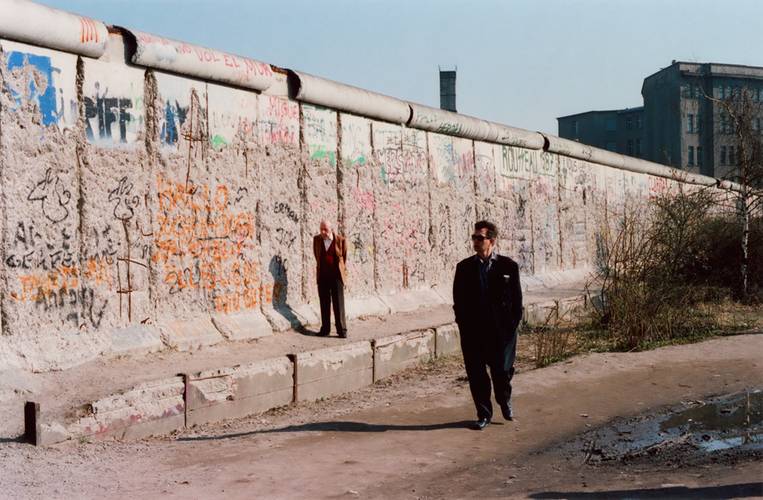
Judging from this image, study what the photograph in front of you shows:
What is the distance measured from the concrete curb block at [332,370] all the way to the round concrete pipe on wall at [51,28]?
3388mm

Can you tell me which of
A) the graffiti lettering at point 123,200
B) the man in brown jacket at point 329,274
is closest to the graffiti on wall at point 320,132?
the man in brown jacket at point 329,274

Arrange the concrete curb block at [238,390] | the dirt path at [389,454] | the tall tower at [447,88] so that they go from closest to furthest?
the dirt path at [389,454]
the concrete curb block at [238,390]
the tall tower at [447,88]

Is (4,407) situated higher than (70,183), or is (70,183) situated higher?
(70,183)

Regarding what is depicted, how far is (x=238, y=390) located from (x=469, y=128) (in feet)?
28.8

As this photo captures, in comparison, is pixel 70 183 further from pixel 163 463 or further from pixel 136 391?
pixel 163 463

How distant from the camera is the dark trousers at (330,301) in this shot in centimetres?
1048

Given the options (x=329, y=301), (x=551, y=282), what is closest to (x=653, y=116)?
(x=551, y=282)

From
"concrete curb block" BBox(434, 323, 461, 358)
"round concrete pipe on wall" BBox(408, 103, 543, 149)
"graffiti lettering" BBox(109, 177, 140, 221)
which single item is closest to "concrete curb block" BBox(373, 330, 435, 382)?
"concrete curb block" BBox(434, 323, 461, 358)

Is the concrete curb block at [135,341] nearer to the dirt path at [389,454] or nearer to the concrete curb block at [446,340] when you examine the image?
the dirt path at [389,454]

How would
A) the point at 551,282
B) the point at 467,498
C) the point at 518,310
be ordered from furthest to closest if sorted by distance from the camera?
the point at 551,282 → the point at 518,310 → the point at 467,498

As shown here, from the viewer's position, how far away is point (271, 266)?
10562mm

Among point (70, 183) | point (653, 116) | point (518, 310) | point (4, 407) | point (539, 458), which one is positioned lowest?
point (539, 458)

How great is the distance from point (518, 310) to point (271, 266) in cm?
396

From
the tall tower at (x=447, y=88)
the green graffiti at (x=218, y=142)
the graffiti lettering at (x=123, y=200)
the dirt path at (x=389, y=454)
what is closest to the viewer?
the dirt path at (x=389, y=454)
